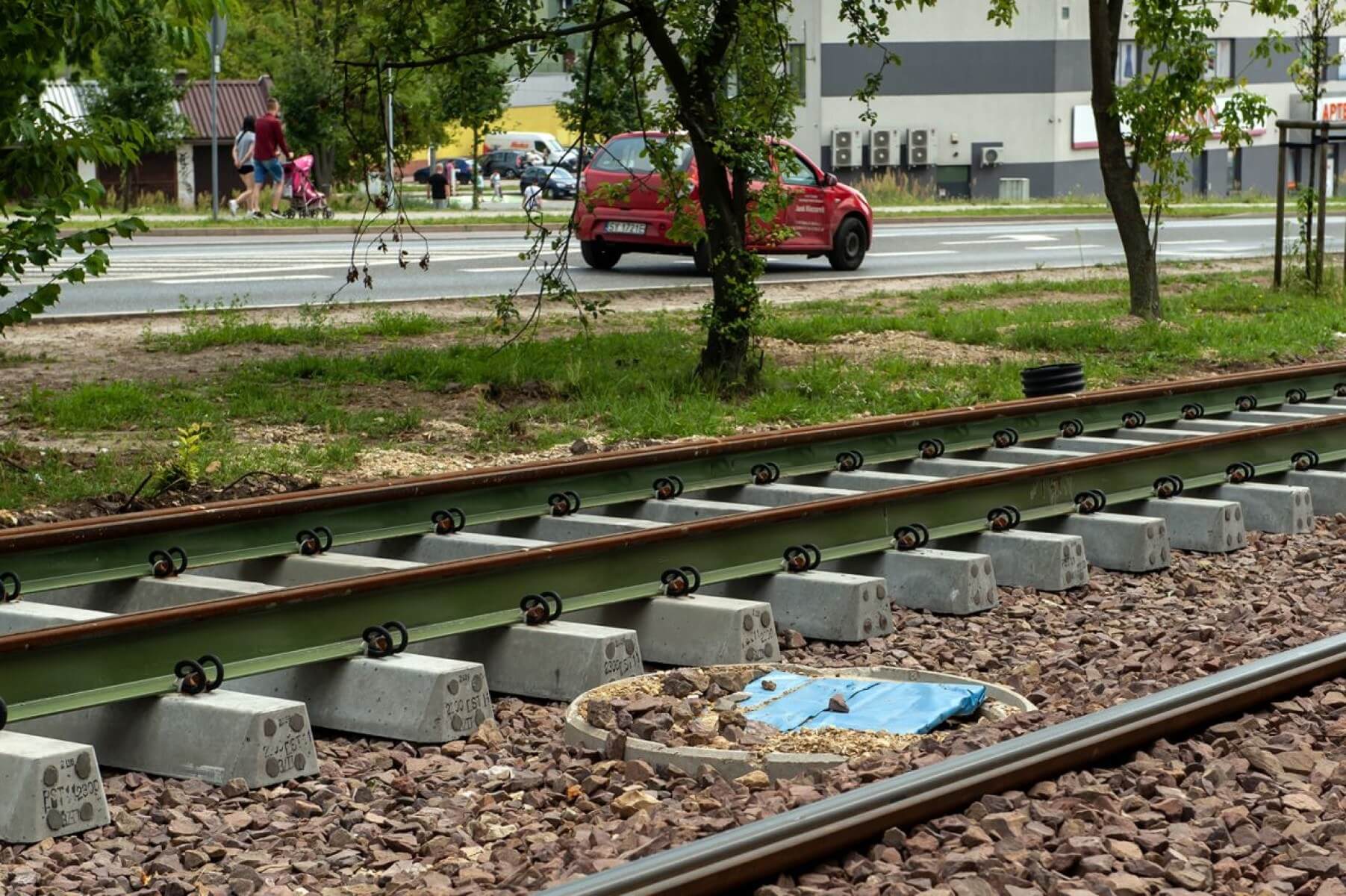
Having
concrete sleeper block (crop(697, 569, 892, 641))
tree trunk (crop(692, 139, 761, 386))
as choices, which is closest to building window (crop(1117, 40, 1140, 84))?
tree trunk (crop(692, 139, 761, 386))

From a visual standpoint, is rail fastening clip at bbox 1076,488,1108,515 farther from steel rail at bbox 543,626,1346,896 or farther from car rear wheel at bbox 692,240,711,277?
car rear wheel at bbox 692,240,711,277

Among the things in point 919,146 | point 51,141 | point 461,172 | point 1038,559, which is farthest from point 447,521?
point 461,172

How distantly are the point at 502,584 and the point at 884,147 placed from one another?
55613mm

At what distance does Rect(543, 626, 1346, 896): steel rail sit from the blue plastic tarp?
0.50 metres

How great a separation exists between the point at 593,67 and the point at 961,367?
3.41 meters

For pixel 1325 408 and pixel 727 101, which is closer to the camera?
pixel 1325 408

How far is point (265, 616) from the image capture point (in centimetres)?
588

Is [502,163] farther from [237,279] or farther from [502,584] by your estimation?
[502,584]

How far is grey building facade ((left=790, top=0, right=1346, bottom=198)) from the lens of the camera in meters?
59.9

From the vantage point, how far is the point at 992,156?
202 feet

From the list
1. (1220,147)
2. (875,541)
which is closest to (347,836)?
(875,541)

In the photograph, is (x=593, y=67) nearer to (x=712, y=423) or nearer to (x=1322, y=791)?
(x=712, y=423)

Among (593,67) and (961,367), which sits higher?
(593,67)

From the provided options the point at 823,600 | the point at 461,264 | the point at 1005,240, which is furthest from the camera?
the point at 1005,240
